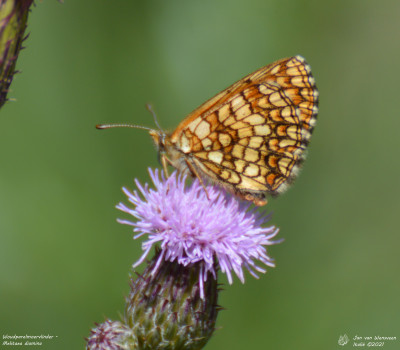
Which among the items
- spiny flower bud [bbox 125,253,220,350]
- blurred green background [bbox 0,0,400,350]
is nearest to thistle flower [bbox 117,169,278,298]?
spiny flower bud [bbox 125,253,220,350]

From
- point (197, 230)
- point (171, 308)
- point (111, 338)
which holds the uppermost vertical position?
point (197, 230)

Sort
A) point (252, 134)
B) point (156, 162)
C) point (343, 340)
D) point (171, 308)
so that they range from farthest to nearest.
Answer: point (156, 162)
point (343, 340)
point (252, 134)
point (171, 308)

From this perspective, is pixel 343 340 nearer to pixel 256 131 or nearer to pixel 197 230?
pixel 256 131

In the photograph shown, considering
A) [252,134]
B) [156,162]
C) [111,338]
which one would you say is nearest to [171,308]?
[111,338]

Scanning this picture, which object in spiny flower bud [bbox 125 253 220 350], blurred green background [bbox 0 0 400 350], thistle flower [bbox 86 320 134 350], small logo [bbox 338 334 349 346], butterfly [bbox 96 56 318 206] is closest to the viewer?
thistle flower [bbox 86 320 134 350]

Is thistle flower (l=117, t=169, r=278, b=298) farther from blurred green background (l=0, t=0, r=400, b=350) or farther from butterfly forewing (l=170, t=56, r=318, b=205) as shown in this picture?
blurred green background (l=0, t=0, r=400, b=350)

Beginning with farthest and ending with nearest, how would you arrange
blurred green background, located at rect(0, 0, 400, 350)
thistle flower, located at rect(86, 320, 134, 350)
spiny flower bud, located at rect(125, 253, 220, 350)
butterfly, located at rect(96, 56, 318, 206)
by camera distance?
1. blurred green background, located at rect(0, 0, 400, 350)
2. butterfly, located at rect(96, 56, 318, 206)
3. spiny flower bud, located at rect(125, 253, 220, 350)
4. thistle flower, located at rect(86, 320, 134, 350)

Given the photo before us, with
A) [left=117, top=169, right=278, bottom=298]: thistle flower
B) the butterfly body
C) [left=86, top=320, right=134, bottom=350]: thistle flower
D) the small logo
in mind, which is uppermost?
the butterfly body
